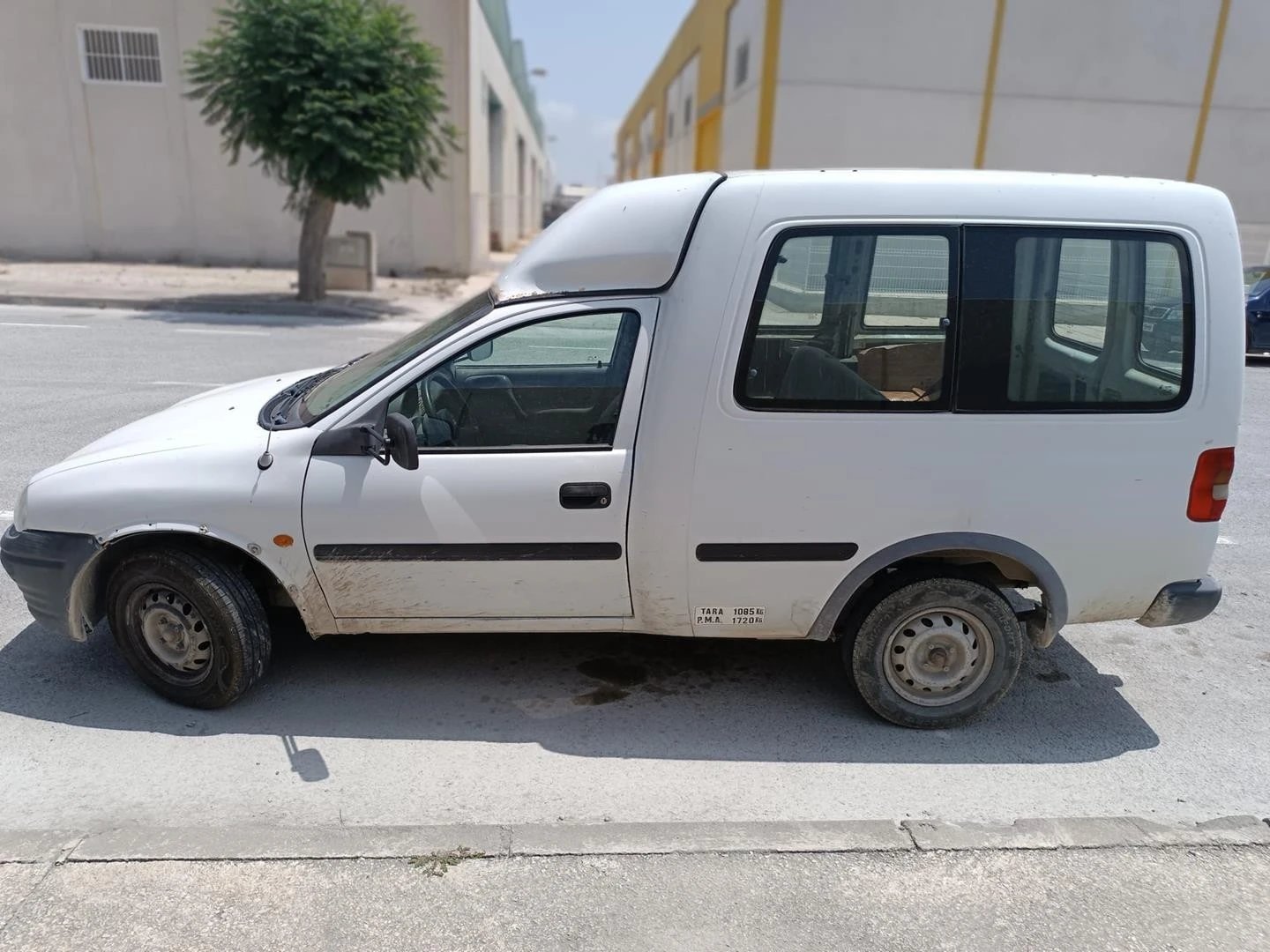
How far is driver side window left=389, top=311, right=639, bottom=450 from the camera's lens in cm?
332

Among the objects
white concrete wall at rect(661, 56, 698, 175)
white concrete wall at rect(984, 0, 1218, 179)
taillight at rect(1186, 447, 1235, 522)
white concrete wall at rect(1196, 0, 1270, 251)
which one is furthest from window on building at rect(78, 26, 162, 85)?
white concrete wall at rect(1196, 0, 1270, 251)

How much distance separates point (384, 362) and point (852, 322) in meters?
1.85

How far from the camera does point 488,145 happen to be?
1096 inches

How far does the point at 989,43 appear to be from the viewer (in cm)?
2092

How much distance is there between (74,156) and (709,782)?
2420 cm

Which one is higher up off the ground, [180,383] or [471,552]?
[471,552]

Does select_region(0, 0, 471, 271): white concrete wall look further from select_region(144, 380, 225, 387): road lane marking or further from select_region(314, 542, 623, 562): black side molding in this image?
select_region(314, 542, 623, 562): black side molding

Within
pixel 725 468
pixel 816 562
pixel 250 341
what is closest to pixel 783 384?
pixel 725 468

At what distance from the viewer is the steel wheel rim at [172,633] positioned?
340cm

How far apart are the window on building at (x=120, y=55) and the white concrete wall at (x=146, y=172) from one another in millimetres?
172

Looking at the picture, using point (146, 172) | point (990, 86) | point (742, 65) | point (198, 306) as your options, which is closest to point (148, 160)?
point (146, 172)

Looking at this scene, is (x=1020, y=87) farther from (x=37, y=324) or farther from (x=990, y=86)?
(x=37, y=324)

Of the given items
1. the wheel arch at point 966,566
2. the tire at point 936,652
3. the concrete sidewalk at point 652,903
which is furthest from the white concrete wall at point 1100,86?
the concrete sidewalk at point 652,903

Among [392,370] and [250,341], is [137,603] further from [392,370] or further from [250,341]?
[250,341]
